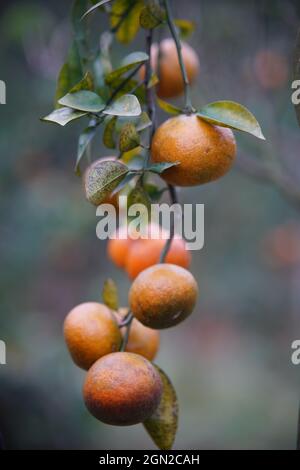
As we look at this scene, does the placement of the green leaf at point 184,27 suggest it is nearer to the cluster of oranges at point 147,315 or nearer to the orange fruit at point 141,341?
the cluster of oranges at point 147,315

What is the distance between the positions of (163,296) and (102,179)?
13 cm

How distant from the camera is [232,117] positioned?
1.76 feet

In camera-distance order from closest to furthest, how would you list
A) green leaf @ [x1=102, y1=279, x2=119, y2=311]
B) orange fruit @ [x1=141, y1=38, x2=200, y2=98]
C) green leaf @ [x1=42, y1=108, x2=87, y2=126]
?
green leaf @ [x1=42, y1=108, x2=87, y2=126] → green leaf @ [x1=102, y1=279, x2=119, y2=311] → orange fruit @ [x1=141, y1=38, x2=200, y2=98]

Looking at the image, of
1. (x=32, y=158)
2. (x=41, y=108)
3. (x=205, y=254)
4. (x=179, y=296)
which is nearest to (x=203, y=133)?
(x=179, y=296)

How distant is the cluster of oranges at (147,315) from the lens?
0.53 meters

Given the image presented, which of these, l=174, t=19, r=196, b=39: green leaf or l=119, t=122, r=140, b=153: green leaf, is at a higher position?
l=174, t=19, r=196, b=39: green leaf

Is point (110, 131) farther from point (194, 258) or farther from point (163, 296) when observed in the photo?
point (194, 258)

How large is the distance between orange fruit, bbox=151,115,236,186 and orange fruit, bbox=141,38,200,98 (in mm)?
220

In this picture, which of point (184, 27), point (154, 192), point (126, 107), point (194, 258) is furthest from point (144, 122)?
point (194, 258)

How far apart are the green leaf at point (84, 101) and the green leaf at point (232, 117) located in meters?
0.10

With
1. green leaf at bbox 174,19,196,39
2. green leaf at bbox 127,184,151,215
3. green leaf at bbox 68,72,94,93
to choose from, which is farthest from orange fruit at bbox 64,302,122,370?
green leaf at bbox 174,19,196,39

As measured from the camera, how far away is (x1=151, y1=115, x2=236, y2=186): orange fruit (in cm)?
54

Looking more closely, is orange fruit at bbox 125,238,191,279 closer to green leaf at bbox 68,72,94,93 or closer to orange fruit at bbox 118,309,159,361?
orange fruit at bbox 118,309,159,361
